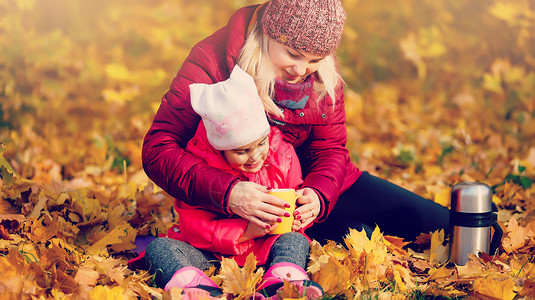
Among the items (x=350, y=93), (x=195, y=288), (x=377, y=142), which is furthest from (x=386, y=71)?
(x=195, y=288)

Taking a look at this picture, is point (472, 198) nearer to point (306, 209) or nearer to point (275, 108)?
point (306, 209)

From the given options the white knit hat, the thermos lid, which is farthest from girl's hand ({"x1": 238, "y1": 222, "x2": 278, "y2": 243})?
the thermos lid

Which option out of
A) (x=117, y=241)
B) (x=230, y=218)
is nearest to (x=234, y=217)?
(x=230, y=218)

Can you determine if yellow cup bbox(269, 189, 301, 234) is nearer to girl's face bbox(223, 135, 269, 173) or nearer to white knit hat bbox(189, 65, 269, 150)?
girl's face bbox(223, 135, 269, 173)

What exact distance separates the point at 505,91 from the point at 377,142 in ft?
7.07

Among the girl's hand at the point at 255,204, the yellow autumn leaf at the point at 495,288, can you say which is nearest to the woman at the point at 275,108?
the girl's hand at the point at 255,204

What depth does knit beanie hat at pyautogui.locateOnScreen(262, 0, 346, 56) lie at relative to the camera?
2217 mm

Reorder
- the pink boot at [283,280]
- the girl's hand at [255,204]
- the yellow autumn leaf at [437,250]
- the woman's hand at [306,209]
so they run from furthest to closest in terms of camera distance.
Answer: the yellow autumn leaf at [437,250] → the woman's hand at [306,209] → the girl's hand at [255,204] → the pink boot at [283,280]

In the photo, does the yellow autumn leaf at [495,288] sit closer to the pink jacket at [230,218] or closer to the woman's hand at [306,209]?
the woman's hand at [306,209]

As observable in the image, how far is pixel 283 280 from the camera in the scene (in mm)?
1945

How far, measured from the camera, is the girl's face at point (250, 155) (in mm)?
2112

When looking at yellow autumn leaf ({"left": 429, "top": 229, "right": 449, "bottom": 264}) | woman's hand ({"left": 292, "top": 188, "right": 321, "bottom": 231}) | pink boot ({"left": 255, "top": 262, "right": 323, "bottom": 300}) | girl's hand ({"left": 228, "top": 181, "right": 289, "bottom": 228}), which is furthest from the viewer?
yellow autumn leaf ({"left": 429, "top": 229, "right": 449, "bottom": 264})

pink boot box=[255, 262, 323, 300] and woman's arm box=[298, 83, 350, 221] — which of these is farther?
woman's arm box=[298, 83, 350, 221]

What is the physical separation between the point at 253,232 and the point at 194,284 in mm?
327
